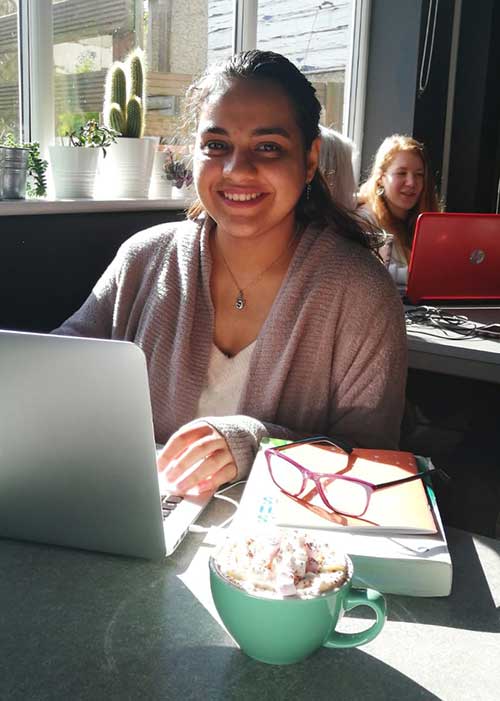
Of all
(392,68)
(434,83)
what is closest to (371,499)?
(392,68)

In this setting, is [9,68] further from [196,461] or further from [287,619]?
[287,619]

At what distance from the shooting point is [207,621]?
710 millimetres

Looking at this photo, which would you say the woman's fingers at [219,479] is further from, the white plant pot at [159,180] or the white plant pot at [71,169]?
the white plant pot at [159,180]

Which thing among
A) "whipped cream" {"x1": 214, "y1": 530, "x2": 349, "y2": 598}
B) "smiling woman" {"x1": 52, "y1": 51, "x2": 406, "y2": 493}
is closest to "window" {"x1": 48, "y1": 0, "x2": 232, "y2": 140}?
"smiling woman" {"x1": 52, "y1": 51, "x2": 406, "y2": 493}

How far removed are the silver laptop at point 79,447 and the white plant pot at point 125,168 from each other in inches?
70.2

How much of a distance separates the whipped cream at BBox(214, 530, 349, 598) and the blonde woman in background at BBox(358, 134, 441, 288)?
288 centimetres

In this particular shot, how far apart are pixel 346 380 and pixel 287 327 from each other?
138 mm

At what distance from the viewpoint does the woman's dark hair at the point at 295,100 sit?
1380 mm

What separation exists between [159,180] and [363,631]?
226 cm

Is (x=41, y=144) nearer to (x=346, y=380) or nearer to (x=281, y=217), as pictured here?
(x=281, y=217)

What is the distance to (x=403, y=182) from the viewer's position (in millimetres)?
3486

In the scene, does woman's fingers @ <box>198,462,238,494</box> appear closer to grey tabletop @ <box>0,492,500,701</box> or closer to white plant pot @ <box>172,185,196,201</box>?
grey tabletop @ <box>0,492,500,701</box>

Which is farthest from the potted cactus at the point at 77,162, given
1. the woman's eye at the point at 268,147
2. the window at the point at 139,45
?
the woman's eye at the point at 268,147

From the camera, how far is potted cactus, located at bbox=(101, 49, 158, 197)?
2.38 m
